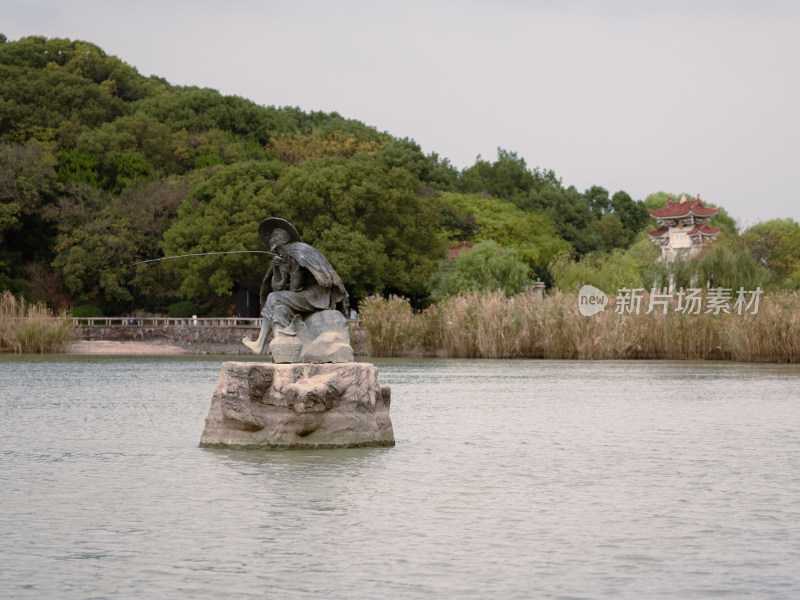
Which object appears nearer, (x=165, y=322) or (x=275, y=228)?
(x=275, y=228)

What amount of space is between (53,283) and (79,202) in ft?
13.8

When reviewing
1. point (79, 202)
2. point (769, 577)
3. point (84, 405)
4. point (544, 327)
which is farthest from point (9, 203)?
point (769, 577)

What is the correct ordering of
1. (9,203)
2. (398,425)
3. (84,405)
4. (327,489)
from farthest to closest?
(9,203) → (84,405) → (398,425) → (327,489)

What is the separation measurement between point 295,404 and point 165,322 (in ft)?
127

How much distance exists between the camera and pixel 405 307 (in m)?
38.3

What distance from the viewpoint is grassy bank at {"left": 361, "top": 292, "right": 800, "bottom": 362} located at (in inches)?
1309

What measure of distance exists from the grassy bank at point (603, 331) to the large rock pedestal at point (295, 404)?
75.0ft

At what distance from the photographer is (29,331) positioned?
3969 centimetres

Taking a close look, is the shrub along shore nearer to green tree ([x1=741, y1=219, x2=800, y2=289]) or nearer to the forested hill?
the forested hill

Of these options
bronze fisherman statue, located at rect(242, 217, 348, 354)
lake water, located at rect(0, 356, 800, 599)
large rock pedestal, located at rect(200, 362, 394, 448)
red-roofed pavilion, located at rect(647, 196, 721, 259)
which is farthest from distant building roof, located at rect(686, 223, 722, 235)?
large rock pedestal, located at rect(200, 362, 394, 448)

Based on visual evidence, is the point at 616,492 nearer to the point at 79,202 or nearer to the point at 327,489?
the point at 327,489

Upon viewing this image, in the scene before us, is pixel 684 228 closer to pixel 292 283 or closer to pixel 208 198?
pixel 208 198

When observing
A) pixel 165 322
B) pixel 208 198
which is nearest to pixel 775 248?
pixel 208 198

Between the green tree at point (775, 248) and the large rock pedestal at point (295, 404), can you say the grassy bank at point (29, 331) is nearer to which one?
→ the large rock pedestal at point (295, 404)
